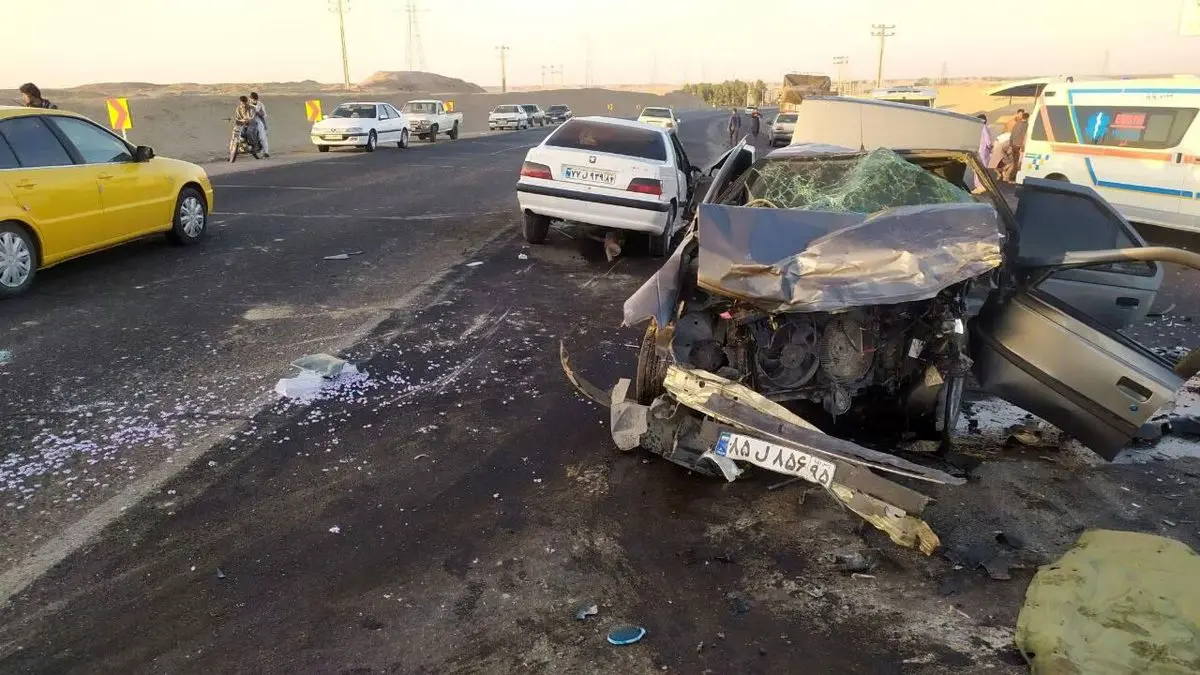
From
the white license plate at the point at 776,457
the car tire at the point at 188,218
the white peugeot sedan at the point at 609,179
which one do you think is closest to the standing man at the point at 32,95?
the car tire at the point at 188,218

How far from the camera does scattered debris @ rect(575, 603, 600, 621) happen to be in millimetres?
3061

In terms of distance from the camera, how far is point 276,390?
5.15 metres

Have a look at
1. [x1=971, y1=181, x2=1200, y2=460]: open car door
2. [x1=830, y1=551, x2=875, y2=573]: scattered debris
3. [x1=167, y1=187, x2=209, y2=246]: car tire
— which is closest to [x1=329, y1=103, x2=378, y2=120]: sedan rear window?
[x1=167, y1=187, x2=209, y2=246]: car tire

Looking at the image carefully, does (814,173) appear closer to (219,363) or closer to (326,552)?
(326,552)

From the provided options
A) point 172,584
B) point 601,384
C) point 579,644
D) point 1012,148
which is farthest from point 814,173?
point 1012,148

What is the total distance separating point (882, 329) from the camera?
13.8 feet

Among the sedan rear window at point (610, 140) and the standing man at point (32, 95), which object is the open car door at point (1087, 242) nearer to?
the sedan rear window at point (610, 140)

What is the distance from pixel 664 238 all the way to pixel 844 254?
568cm

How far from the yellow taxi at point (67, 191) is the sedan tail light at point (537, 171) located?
3.97m

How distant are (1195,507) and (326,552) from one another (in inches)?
167

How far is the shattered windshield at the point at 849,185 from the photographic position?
14.9 feet

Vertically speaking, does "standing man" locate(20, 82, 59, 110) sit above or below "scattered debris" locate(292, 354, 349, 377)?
above

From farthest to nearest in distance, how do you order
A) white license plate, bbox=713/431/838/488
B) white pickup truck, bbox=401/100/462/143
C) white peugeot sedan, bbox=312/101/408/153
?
1. white pickup truck, bbox=401/100/462/143
2. white peugeot sedan, bbox=312/101/408/153
3. white license plate, bbox=713/431/838/488

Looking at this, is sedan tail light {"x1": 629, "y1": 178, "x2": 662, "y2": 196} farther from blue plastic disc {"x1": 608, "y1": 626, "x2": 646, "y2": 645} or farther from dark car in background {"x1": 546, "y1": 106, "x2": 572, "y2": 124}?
dark car in background {"x1": 546, "y1": 106, "x2": 572, "y2": 124}
